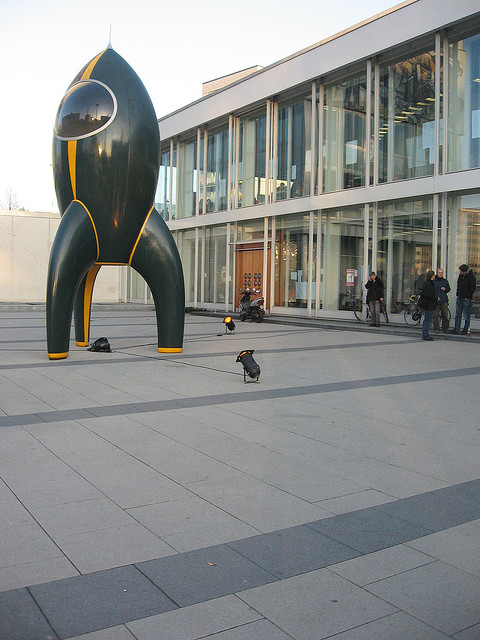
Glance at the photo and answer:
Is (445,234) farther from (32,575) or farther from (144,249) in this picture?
(32,575)

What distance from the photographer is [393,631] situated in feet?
9.55

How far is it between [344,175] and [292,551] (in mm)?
18849

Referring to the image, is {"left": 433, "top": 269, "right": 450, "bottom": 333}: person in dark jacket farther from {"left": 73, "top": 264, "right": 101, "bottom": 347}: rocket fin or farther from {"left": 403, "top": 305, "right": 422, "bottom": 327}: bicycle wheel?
{"left": 73, "top": 264, "right": 101, "bottom": 347}: rocket fin

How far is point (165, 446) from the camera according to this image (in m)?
5.88

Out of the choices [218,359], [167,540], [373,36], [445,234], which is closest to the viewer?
[167,540]

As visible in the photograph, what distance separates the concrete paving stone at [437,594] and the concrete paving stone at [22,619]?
157cm

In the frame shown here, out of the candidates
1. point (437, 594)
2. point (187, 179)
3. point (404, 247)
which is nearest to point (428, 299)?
point (404, 247)

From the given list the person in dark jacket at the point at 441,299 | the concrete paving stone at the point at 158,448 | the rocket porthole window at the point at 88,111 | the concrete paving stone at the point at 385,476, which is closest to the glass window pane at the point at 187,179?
the person in dark jacket at the point at 441,299

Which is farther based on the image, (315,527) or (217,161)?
(217,161)

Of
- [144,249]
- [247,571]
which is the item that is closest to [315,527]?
[247,571]

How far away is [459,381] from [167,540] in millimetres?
7050

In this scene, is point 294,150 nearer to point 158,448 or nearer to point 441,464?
point 158,448

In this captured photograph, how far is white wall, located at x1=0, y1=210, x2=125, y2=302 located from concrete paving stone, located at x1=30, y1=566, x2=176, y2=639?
3046cm

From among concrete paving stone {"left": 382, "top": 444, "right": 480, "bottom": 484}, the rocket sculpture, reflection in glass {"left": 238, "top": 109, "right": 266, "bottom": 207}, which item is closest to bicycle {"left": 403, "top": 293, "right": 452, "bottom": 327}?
reflection in glass {"left": 238, "top": 109, "right": 266, "bottom": 207}
